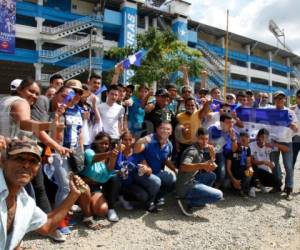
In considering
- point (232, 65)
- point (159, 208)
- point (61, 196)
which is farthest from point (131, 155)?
point (232, 65)

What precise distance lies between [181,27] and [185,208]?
32216 millimetres

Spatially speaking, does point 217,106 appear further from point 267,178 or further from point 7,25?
point 7,25

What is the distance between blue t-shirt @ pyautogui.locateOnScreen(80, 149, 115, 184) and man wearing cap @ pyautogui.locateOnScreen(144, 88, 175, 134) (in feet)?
5.46

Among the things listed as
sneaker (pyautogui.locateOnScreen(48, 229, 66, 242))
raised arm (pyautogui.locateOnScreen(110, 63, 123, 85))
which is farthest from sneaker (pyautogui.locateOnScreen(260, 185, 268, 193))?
sneaker (pyautogui.locateOnScreen(48, 229, 66, 242))

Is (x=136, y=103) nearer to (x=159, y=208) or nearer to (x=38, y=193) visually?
(x=159, y=208)

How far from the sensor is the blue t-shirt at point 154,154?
17.0 ft

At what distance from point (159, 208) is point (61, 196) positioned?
172 centimetres

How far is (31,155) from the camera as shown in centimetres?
224

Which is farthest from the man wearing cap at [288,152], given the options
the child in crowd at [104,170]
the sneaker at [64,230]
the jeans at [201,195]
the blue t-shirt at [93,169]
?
the sneaker at [64,230]

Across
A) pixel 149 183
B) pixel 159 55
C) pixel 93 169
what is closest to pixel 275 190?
pixel 149 183

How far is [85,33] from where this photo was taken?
3009 cm

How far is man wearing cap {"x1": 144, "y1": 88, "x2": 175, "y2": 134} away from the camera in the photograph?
621 cm

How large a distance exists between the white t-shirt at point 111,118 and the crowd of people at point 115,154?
17mm

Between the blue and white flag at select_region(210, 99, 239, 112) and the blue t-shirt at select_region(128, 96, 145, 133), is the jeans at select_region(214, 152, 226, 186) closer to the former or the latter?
the blue and white flag at select_region(210, 99, 239, 112)
